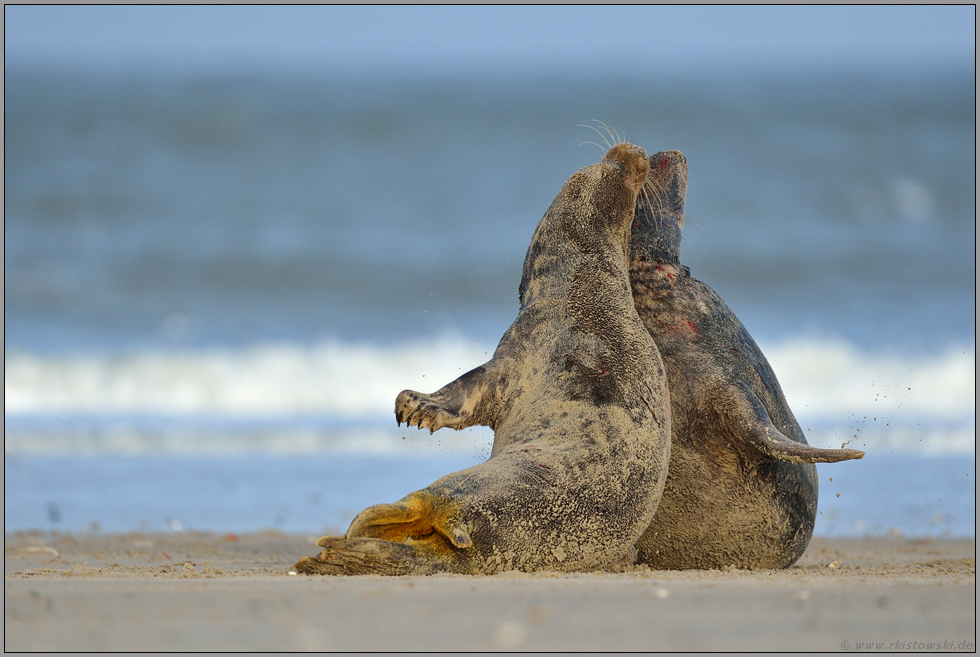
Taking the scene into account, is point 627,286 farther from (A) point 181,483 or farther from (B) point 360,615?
(A) point 181,483

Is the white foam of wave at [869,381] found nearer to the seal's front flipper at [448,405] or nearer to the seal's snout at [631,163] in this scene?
the seal's snout at [631,163]

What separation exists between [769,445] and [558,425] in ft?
3.21

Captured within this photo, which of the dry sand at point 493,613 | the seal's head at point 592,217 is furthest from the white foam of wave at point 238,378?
the dry sand at point 493,613

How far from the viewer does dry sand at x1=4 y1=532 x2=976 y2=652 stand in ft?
8.95

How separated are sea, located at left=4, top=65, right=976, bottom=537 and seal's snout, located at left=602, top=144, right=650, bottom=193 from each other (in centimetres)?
236

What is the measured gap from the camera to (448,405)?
449 centimetres

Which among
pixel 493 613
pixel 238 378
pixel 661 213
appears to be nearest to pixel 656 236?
pixel 661 213

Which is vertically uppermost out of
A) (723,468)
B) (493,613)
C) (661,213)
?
(661,213)

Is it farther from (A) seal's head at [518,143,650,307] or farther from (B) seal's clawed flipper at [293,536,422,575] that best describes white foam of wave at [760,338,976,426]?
(B) seal's clawed flipper at [293,536,422,575]

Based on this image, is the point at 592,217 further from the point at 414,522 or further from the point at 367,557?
the point at 367,557

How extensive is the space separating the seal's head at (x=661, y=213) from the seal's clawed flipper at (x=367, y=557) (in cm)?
233

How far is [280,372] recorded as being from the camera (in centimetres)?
1487

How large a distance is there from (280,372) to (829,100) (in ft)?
54.2

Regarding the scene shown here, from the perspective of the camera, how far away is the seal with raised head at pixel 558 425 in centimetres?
392
